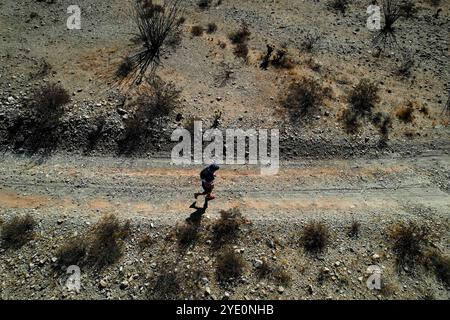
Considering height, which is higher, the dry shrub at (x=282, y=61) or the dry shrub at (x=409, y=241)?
the dry shrub at (x=282, y=61)

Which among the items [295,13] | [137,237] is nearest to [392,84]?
[295,13]

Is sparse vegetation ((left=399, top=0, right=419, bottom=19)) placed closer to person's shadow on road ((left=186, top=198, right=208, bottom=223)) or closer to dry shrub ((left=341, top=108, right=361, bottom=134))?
dry shrub ((left=341, top=108, right=361, bottom=134))

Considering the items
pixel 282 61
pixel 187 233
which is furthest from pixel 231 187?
pixel 282 61

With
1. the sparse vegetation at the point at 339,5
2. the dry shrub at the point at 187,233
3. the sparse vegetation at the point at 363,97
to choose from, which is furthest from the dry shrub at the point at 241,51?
the dry shrub at the point at 187,233

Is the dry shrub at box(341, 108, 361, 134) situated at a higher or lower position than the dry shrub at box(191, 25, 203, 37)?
lower

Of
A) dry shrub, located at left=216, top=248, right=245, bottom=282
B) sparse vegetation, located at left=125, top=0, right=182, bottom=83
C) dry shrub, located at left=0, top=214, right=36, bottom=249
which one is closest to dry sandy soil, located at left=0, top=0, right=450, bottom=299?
dry shrub, located at left=216, top=248, right=245, bottom=282

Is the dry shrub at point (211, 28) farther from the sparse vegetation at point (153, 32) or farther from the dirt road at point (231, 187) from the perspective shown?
Result: the dirt road at point (231, 187)
